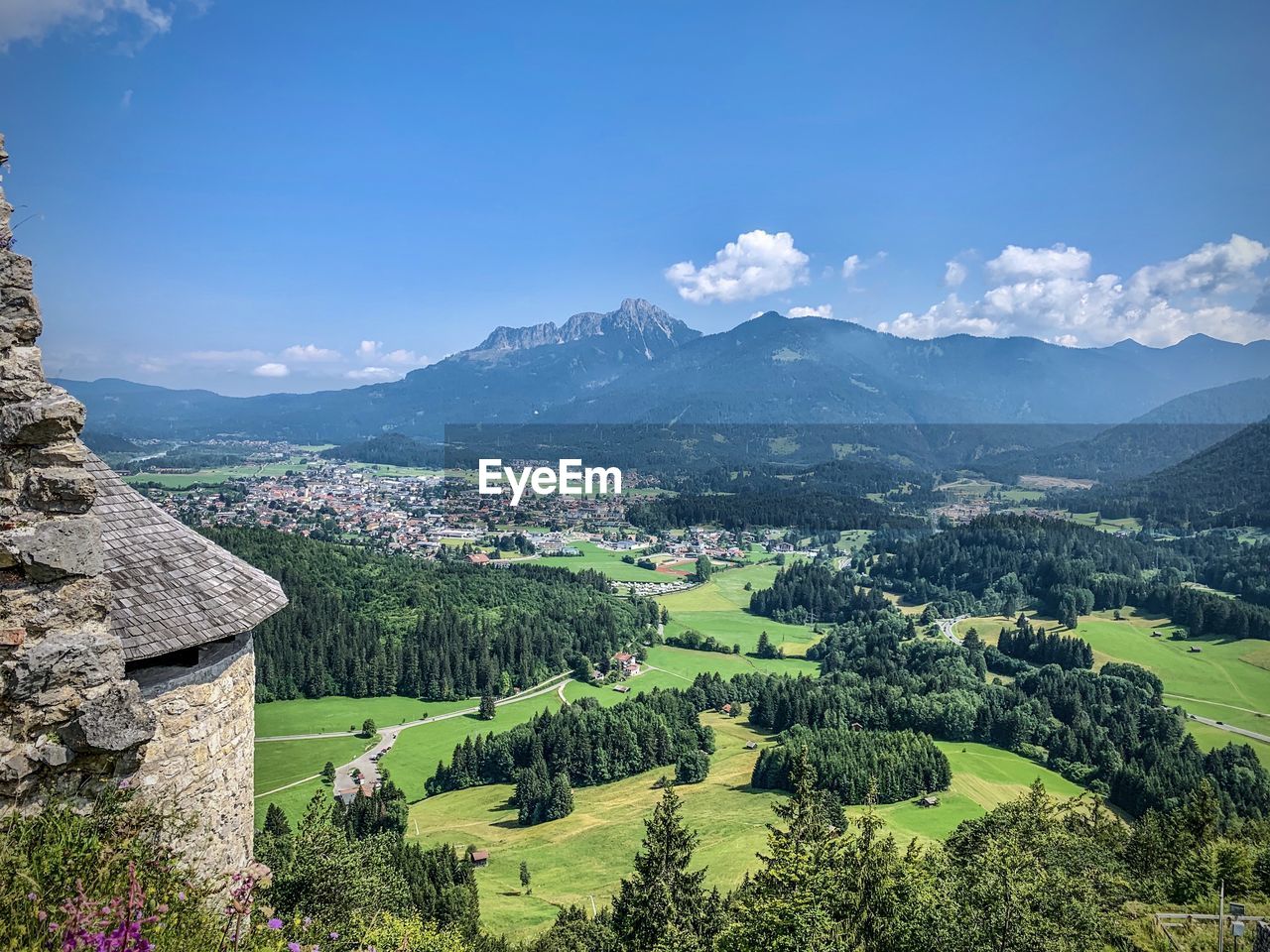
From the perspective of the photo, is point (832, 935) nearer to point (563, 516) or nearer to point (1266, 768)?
point (1266, 768)

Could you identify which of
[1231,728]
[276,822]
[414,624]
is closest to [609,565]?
[414,624]

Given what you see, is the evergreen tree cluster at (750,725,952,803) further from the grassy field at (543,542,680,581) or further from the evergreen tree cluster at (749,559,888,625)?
the grassy field at (543,542,680,581)

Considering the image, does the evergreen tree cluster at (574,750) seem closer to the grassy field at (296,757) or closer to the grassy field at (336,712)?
the grassy field at (296,757)

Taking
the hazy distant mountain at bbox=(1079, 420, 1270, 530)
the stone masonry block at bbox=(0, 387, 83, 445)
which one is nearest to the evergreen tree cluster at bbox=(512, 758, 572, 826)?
the stone masonry block at bbox=(0, 387, 83, 445)

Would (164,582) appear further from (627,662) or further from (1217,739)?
(1217,739)

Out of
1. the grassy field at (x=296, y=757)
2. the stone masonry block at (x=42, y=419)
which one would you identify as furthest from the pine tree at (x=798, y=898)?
the grassy field at (x=296, y=757)

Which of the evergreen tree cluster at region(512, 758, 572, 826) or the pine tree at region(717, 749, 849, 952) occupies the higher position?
the pine tree at region(717, 749, 849, 952)
